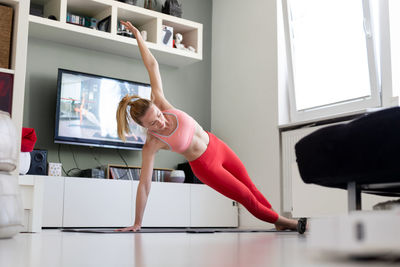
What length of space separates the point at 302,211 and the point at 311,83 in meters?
1.53

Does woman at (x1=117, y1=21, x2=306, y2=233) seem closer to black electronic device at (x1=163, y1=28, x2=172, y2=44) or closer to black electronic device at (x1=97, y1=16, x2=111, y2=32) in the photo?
black electronic device at (x1=97, y1=16, x2=111, y2=32)

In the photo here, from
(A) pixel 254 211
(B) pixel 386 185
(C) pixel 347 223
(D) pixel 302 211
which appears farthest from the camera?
(D) pixel 302 211

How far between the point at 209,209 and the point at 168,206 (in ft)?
1.77

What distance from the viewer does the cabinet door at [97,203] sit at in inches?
184

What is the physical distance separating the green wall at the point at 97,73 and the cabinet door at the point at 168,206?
574 millimetres

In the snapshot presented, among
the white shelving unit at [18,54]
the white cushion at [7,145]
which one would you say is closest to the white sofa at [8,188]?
the white cushion at [7,145]

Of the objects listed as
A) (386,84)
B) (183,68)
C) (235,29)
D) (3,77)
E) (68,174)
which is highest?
(235,29)

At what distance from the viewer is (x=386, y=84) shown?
4.43 metres

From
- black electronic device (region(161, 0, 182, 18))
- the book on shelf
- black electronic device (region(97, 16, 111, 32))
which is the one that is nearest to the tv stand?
the book on shelf

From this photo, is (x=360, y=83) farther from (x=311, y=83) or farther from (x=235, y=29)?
(x=235, y=29)

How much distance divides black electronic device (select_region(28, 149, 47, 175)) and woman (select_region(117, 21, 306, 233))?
1.48 metres

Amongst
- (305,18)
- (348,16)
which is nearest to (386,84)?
(348,16)

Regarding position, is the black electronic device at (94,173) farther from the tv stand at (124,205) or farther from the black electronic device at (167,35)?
the black electronic device at (167,35)

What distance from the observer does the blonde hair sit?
321cm
